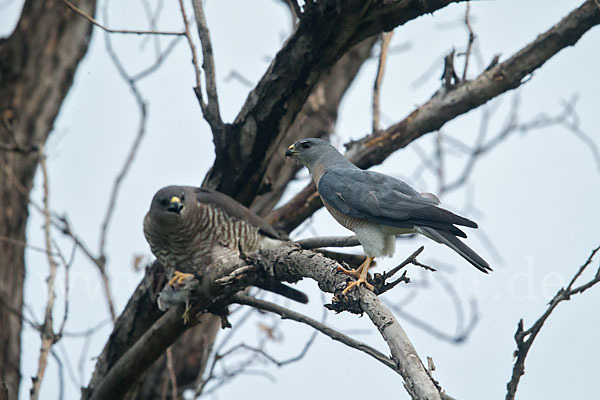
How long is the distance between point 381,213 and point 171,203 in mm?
1644

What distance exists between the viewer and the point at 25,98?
21.5 ft

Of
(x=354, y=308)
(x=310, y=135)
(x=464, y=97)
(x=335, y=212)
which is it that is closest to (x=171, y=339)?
(x=335, y=212)

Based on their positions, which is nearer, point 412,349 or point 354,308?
point 412,349

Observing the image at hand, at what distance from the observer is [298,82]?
4.51 metres

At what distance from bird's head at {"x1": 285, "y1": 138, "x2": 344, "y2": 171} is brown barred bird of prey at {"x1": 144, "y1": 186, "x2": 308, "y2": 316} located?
533mm

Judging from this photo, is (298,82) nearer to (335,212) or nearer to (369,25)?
(369,25)

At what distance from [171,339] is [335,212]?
128 cm

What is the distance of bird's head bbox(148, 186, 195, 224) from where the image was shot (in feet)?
15.5

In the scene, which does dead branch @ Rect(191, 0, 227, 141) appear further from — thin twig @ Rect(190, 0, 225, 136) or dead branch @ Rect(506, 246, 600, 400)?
dead branch @ Rect(506, 246, 600, 400)

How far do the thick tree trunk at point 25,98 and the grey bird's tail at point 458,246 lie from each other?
146 inches

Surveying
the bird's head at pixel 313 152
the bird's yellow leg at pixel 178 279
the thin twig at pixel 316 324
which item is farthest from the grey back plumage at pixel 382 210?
the bird's yellow leg at pixel 178 279

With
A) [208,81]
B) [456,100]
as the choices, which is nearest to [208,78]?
[208,81]

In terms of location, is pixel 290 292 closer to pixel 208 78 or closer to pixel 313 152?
pixel 313 152

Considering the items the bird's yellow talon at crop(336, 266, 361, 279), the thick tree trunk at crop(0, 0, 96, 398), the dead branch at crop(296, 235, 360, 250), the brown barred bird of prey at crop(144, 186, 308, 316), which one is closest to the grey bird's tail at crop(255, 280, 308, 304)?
the brown barred bird of prey at crop(144, 186, 308, 316)
